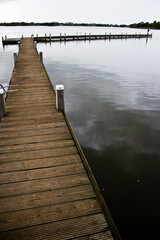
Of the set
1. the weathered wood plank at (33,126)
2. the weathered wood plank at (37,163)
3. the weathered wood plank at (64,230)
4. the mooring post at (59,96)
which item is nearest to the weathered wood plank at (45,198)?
the weathered wood plank at (64,230)

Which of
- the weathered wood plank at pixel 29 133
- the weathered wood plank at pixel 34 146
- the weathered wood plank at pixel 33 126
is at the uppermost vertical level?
the weathered wood plank at pixel 33 126

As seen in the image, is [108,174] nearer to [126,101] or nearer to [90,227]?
[90,227]

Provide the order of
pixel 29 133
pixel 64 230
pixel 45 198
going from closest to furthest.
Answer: pixel 64 230
pixel 45 198
pixel 29 133

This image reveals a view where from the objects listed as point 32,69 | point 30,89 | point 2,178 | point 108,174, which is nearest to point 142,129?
point 108,174

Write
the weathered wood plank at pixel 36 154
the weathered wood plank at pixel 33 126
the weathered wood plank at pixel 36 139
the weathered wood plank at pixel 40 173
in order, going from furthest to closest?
the weathered wood plank at pixel 33 126
the weathered wood plank at pixel 36 139
the weathered wood plank at pixel 36 154
the weathered wood plank at pixel 40 173

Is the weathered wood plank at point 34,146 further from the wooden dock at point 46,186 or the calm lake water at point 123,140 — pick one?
the calm lake water at point 123,140

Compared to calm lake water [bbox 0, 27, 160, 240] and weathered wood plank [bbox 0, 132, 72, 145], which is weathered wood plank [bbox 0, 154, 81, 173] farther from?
calm lake water [bbox 0, 27, 160, 240]

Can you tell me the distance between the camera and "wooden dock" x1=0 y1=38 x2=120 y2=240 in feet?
8.96

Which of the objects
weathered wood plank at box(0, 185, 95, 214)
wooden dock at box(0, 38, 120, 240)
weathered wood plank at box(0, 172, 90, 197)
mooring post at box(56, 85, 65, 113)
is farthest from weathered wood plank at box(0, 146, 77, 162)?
mooring post at box(56, 85, 65, 113)

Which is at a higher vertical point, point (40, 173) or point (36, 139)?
point (36, 139)

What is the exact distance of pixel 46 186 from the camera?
11.4 feet

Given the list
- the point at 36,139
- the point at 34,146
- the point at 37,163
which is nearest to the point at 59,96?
the point at 36,139

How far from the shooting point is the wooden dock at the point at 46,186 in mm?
2730

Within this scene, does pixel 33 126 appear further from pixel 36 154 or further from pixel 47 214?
pixel 47 214
